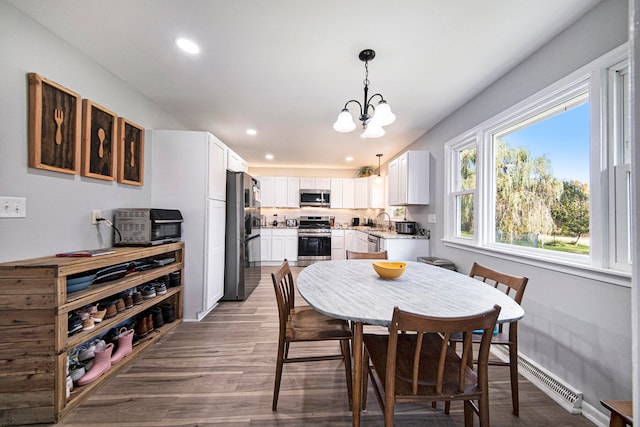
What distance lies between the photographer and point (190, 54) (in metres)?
1.93

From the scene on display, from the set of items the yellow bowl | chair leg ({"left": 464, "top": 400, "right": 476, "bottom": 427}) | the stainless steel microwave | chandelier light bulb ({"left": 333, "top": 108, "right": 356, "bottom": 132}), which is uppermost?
chandelier light bulb ({"left": 333, "top": 108, "right": 356, "bottom": 132})

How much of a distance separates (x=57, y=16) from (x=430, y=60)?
8.55 feet

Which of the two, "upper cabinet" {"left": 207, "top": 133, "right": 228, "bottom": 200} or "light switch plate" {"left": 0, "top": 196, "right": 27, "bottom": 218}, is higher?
"upper cabinet" {"left": 207, "top": 133, "right": 228, "bottom": 200}

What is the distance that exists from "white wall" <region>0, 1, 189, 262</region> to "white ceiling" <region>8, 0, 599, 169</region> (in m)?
0.12

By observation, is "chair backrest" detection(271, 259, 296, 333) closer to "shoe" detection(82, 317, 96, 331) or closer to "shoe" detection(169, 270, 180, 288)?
"shoe" detection(82, 317, 96, 331)

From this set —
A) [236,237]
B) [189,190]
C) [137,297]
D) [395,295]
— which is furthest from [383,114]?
[137,297]

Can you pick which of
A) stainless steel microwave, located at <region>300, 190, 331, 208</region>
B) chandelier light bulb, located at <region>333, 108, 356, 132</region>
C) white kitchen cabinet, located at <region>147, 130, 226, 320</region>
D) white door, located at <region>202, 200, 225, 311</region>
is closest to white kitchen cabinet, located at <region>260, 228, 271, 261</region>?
stainless steel microwave, located at <region>300, 190, 331, 208</region>

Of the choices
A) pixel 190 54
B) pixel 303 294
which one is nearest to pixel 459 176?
pixel 303 294

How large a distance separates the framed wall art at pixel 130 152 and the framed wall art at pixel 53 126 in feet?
1.36

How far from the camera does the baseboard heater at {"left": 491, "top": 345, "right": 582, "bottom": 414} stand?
1493mm

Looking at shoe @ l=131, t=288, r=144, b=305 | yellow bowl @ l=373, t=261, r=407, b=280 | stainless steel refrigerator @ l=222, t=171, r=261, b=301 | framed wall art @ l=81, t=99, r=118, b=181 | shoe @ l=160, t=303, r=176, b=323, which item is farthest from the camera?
stainless steel refrigerator @ l=222, t=171, r=261, b=301

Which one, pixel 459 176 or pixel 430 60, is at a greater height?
pixel 430 60

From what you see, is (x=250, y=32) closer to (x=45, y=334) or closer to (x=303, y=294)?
(x=303, y=294)

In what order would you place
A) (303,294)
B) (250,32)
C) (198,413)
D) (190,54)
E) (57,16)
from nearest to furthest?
(303,294), (198,413), (57,16), (250,32), (190,54)
